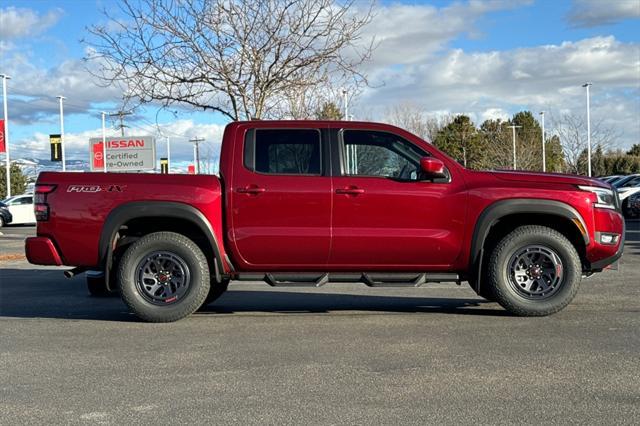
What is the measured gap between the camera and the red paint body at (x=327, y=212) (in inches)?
271

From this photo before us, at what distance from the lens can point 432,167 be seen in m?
6.77

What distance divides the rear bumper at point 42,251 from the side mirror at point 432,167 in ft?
12.6

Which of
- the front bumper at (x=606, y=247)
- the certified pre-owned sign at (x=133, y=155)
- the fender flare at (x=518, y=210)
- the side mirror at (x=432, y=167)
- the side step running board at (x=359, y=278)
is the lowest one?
the side step running board at (x=359, y=278)

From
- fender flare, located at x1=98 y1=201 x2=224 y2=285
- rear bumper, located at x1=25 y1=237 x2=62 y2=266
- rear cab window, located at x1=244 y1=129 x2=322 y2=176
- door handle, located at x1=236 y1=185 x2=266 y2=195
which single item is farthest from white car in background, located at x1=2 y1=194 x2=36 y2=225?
door handle, located at x1=236 y1=185 x2=266 y2=195

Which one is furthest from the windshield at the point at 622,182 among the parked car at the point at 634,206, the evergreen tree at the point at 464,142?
the evergreen tree at the point at 464,142

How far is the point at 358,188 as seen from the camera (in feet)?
22.6

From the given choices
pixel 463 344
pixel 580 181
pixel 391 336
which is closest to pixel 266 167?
pixel 391 336

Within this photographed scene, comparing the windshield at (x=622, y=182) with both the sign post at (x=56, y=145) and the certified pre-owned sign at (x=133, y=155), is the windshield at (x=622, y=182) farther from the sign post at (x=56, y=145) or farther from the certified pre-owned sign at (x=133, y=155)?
the sign post at (x=56, y=145)

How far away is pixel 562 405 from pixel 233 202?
12.5 ft

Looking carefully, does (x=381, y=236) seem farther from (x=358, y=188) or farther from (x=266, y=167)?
(x=266, y=167)

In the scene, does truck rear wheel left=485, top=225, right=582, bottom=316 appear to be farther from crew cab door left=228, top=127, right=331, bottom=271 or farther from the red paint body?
crew cab door left=228, top=127, right=331, bottom=271

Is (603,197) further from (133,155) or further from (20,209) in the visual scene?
(20,209)

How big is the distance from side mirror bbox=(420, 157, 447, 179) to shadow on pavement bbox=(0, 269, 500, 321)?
172 centimetres

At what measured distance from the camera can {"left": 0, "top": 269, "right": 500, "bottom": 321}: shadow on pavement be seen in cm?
780
